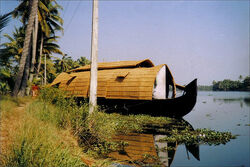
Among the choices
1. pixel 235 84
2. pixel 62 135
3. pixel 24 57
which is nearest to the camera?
pixel 62 135

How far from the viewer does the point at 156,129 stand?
862 cm

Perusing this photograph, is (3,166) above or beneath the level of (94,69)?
beneath

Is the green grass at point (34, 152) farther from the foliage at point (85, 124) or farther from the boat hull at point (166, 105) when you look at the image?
the boat hull at point (166, 105)

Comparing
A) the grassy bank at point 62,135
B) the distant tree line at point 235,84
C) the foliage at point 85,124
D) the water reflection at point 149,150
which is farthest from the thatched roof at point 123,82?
the distant tree line at point 235,84

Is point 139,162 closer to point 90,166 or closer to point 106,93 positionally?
point 90,166

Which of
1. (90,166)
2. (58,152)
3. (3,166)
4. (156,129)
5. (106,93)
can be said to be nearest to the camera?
(3,166)

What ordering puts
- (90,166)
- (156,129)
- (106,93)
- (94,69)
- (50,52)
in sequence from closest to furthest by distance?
(90,166) → (94,69) → (156,129) → (106,93) → (50,52)

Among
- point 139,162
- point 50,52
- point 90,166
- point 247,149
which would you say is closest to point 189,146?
point 247,149

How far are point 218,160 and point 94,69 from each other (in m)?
4.61

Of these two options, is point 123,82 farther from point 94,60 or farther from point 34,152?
point 34,152

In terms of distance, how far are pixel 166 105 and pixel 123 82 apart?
3.13 meters

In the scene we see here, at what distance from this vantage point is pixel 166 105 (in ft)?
37.8

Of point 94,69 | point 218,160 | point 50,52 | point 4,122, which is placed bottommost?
point 218,160

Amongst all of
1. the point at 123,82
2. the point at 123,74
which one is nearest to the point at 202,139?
the point at 123,82
